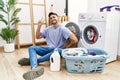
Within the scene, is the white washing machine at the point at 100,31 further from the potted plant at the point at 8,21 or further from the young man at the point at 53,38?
the potted plant at the point at 8,21

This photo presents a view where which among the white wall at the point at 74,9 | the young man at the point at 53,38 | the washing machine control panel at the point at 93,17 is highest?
the white wall at the point at 74,9

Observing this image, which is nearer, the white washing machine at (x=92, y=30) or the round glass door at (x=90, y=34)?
the white washing machine at (x=92, y=30)

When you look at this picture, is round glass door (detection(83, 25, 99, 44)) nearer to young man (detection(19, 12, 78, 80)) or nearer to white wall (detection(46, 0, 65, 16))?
young man (detection(19, 12, 78, 80))

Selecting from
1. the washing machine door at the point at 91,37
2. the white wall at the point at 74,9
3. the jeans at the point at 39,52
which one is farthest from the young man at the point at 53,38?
the white wall at the point at 74,9

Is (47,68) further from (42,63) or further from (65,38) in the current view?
(65,38)

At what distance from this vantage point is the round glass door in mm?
2340

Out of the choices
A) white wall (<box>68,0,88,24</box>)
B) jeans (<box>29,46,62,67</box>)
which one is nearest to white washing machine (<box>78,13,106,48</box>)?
jeans (<box>29,46,62,67</box>)

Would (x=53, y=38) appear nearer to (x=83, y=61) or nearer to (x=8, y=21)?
(x=83, y=61)

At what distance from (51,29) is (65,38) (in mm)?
265

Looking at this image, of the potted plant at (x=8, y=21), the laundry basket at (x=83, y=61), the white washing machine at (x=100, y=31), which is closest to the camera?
the laundry basket at (x=83, y=61)

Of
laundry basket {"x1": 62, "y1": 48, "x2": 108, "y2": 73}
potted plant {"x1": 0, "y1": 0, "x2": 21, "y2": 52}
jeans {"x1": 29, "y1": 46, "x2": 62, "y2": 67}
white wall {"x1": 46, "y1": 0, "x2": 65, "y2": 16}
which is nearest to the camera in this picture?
laundry basket {"x1": 62, "y1": 48, "x2": 108, "y2": 73}

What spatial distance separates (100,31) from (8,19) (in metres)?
2.05

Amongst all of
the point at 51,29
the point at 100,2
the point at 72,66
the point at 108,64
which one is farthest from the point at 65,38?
the point at 100,2

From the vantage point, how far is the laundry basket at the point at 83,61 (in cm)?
190
